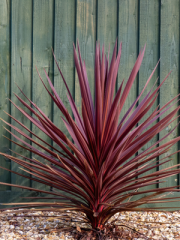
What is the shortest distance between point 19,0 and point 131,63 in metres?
1.15

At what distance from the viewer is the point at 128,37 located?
1890 millimetres

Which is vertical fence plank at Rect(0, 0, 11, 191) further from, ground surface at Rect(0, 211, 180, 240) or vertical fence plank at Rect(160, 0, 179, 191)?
vertical fence plank at Rect(160, 0, 179, 191)

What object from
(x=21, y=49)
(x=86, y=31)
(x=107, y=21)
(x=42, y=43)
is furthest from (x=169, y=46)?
(x=21, y=49)

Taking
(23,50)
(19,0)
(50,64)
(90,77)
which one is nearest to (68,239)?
(90,77)

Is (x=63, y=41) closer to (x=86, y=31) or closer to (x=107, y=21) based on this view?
(x=86, y=31)

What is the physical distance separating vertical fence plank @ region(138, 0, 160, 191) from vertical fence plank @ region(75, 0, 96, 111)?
1.43 feet

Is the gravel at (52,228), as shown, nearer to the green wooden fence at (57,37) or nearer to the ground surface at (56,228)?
the ground surface at (56,228)

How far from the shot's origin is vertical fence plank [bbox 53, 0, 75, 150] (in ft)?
6.12

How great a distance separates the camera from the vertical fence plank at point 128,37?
188 centimetres

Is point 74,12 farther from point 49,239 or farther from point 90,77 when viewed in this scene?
point 49,239

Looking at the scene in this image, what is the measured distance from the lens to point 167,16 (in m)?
1.90

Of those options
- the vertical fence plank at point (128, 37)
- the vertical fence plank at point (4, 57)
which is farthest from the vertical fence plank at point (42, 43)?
the vertical fence plank at point (128, 37)

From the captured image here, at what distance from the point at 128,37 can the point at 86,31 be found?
0.38 m

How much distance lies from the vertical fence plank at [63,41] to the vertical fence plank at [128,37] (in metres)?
0.44
